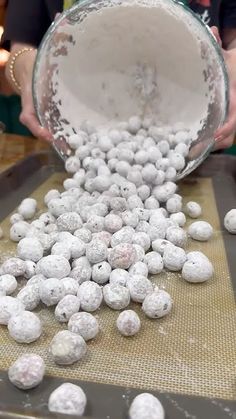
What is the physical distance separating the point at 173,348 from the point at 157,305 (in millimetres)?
59

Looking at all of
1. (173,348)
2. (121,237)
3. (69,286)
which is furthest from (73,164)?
(173,348)

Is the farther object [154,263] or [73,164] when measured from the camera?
[73,164]

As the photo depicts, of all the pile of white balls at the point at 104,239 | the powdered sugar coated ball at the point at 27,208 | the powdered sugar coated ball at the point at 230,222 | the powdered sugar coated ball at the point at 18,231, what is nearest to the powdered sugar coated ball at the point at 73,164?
the pile of white balls at the point at 104,239

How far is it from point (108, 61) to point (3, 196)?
37cm

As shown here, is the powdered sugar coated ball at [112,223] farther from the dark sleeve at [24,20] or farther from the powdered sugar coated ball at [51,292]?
the dark sleeve at [24,20]

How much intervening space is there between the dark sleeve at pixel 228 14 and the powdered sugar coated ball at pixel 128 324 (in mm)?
814

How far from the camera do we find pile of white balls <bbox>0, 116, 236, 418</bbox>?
60 centimetres

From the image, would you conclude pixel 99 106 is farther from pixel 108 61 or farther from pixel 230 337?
pixel 230 337

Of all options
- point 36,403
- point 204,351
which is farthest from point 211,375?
point 36,403

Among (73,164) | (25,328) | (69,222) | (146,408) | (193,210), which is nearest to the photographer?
(146,408)

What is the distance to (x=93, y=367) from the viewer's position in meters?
0.54

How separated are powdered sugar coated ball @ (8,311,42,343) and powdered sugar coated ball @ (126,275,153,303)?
0.13 m

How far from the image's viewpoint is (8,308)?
1.96 feet

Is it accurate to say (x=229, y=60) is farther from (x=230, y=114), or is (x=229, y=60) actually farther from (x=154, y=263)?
(x=154, y=263)
